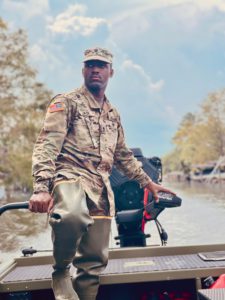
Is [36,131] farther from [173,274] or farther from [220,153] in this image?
[220,153]

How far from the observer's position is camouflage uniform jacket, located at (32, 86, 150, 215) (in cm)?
274

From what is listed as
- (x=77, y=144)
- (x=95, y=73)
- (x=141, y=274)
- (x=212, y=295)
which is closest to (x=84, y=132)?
(x=77, y=144)

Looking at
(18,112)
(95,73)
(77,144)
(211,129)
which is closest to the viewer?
(77,144)

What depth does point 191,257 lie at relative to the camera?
330cm

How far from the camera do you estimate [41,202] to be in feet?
8.47

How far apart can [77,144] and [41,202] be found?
46 centimetres

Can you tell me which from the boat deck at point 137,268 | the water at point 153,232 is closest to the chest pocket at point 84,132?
the boat deck at point 137,268

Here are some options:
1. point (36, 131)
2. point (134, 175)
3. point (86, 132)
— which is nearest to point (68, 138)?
point (86, 132)

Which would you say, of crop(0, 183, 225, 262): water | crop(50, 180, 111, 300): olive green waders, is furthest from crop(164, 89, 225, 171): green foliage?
crop(50, 180, 111, 300): olive green waders

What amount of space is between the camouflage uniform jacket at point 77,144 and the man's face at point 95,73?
5cm

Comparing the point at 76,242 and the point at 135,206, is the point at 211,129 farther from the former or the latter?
the point at 76,242

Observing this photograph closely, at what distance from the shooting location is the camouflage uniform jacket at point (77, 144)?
2742 millimetres

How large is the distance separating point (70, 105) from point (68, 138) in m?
0.18

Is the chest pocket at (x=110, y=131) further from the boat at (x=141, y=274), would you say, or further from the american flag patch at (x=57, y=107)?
the boat at (x=141, y=274)
